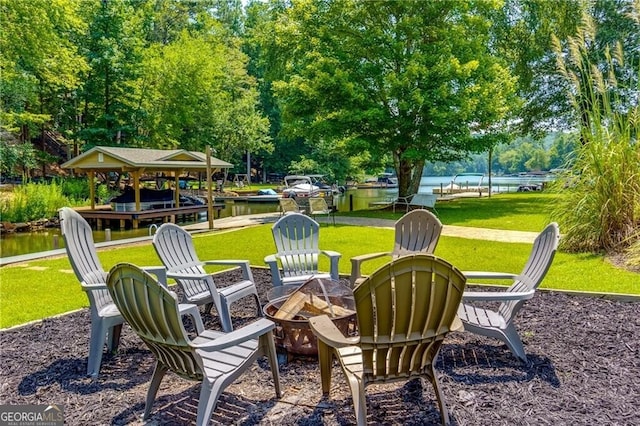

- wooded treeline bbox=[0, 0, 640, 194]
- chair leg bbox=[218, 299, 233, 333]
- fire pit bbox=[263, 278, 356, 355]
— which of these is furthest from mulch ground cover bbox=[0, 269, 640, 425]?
wooded treeline bbox=[0, 0, 640, 194]

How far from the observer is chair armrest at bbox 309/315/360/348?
262 cm

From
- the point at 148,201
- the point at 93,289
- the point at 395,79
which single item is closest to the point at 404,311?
the point at 93,289

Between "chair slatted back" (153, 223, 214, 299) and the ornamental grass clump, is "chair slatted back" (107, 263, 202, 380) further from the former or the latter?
the ornamental grass clump

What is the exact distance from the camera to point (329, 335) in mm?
2736

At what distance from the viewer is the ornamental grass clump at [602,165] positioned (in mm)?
6137

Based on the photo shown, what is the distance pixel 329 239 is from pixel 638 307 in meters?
5.85

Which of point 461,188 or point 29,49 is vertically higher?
point 29,49

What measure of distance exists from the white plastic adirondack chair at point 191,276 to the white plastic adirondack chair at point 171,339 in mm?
1286

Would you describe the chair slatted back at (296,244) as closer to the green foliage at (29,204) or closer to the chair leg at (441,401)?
the chair leg at (441,401)

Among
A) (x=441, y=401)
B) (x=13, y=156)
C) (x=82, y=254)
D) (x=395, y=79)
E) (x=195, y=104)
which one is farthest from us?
(x=195, y=104)

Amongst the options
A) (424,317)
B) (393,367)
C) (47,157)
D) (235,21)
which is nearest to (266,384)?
(393,367)

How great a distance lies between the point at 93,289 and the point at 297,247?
8.15 ft

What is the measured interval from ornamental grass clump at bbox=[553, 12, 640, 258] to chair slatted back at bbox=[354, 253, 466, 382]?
4.82 metres

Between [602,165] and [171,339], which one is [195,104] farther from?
[171,339]
